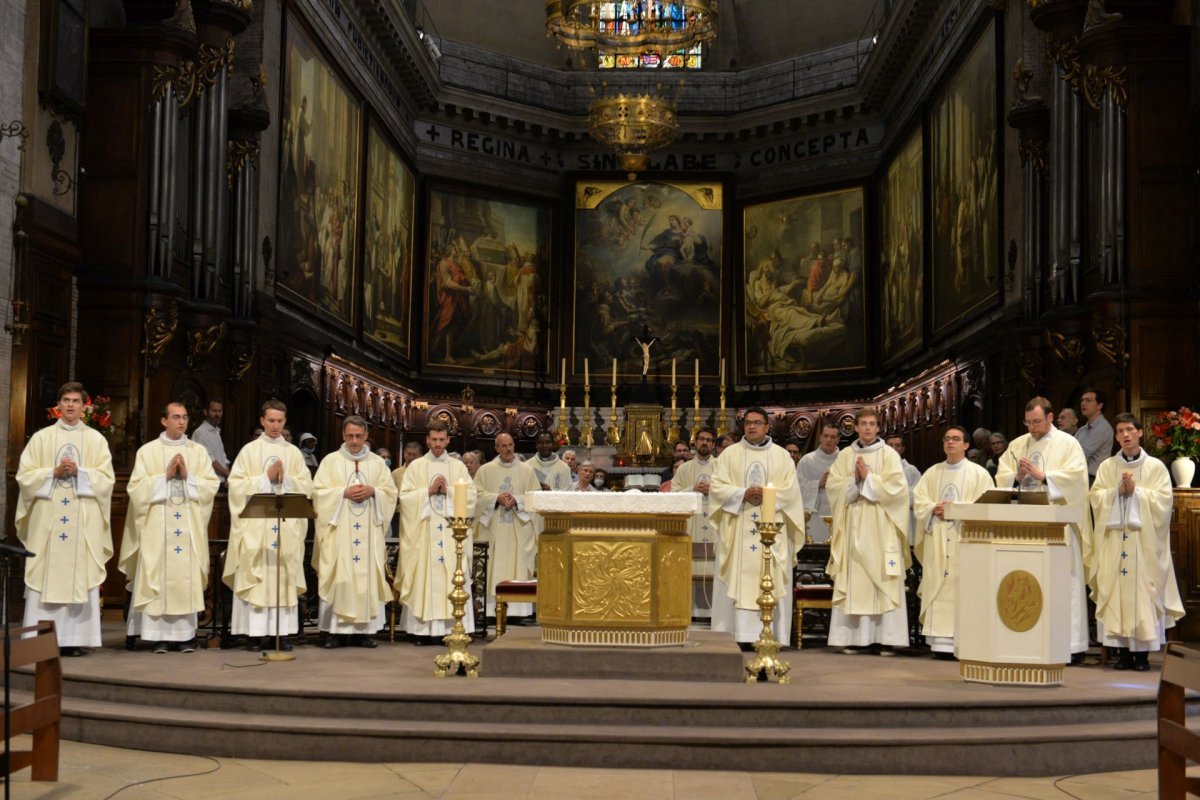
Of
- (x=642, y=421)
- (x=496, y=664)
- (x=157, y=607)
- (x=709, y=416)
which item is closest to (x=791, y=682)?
(x=496, y=664)

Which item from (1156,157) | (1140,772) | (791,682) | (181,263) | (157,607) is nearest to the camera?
(1140,772)

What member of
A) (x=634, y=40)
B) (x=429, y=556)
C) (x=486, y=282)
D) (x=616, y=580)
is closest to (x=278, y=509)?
Result: (x=429, y=556)

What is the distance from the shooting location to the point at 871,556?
34.4ft

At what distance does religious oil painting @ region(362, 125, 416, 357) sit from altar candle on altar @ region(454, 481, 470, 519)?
1402 cm

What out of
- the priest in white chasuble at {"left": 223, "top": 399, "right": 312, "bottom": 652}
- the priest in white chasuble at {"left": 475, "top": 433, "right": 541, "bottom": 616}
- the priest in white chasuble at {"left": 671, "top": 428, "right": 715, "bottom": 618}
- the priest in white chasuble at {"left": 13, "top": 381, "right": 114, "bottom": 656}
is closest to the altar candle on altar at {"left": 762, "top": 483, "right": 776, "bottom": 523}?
the priest in white chasuble at {"left": 223, "top": 399, "right": 312, "bottom": 652}

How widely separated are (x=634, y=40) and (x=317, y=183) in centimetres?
525

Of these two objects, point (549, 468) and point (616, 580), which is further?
point (549, 468)

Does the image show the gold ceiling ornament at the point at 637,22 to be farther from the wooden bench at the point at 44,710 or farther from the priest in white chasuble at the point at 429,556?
the wooden bench at the point at 44,710

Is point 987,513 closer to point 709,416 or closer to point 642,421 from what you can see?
point 642,421

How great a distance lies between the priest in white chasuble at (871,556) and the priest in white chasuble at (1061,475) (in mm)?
922

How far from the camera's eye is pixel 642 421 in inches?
962

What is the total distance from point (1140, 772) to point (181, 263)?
1100 cm

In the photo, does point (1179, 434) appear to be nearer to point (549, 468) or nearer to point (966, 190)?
point (549, 468)

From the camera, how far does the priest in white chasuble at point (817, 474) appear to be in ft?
41.9
